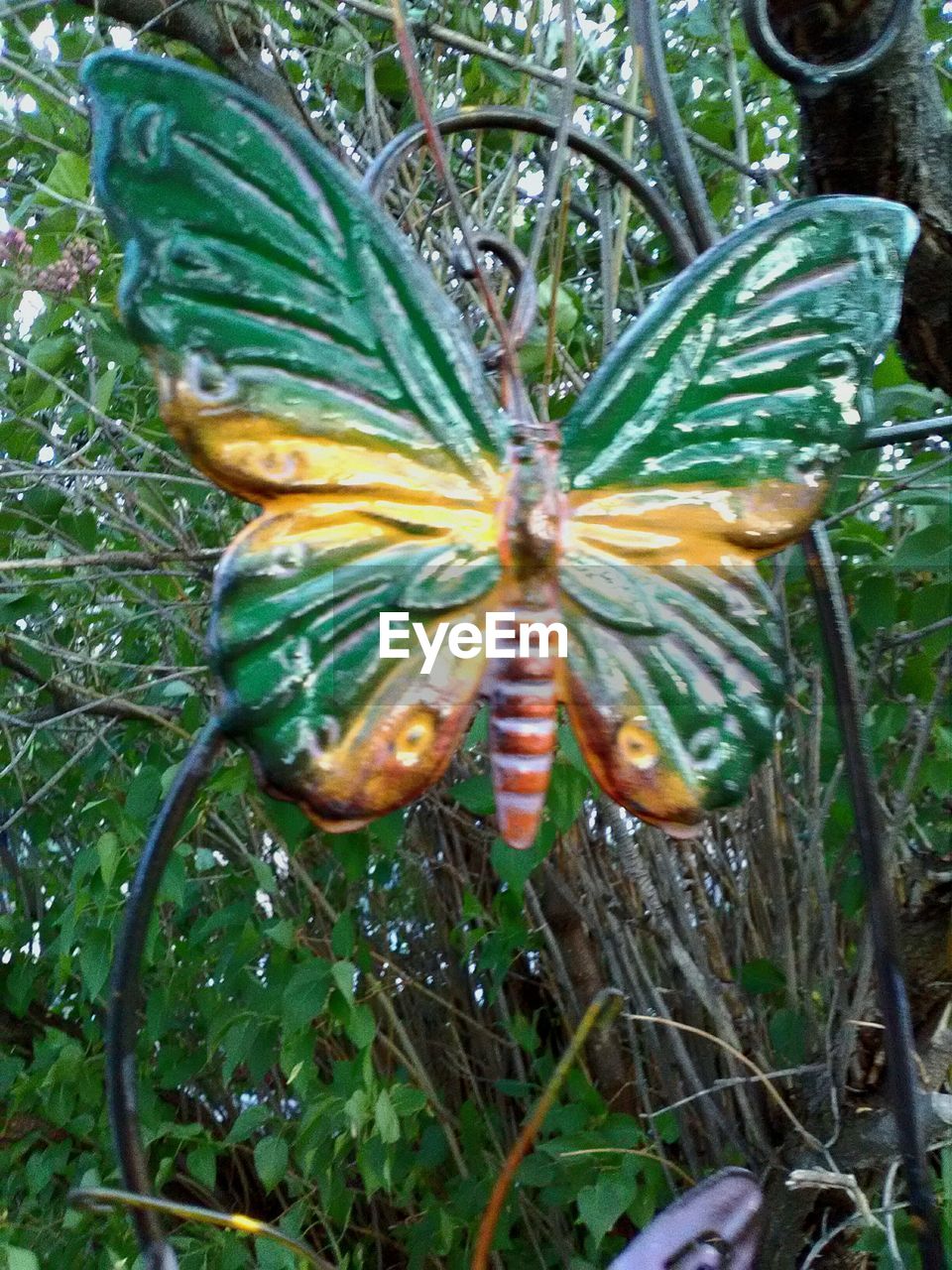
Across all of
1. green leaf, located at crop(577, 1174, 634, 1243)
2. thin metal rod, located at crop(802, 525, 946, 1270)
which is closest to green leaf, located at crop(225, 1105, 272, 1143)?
green leaf, located at crop(577, 1174, 634, 1243)

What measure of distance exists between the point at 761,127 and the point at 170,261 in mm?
867

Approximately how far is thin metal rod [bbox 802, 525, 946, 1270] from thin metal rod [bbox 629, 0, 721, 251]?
0.51 ft

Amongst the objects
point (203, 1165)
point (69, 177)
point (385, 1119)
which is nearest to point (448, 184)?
point (69, 177)

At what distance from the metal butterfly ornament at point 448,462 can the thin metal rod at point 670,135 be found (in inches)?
4.0

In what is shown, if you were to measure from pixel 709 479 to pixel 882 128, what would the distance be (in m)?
0.36

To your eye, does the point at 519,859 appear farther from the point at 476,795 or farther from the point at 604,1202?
the point at 604,1202

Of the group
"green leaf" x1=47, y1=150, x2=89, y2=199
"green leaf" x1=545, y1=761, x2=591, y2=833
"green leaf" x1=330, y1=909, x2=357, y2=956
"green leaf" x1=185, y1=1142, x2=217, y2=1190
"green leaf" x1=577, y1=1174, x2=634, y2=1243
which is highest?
"green leaf" x1=47, y1=150, x2=89, y2=199

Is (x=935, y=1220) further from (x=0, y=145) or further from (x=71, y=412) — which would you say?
(x=0, y=145)

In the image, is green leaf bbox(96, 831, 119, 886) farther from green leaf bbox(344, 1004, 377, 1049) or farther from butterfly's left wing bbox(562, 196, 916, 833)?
butterfly's left wing bbox(562, 196, 916, 833)

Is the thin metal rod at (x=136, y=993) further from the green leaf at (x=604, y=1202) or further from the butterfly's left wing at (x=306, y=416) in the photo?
the green leaf at (x=604, y=1202)

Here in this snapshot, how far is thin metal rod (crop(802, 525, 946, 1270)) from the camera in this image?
50cm

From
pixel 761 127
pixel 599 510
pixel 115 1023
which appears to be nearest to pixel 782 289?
pixel 599 510

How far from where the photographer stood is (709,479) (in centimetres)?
42

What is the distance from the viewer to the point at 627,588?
0.41 meters
